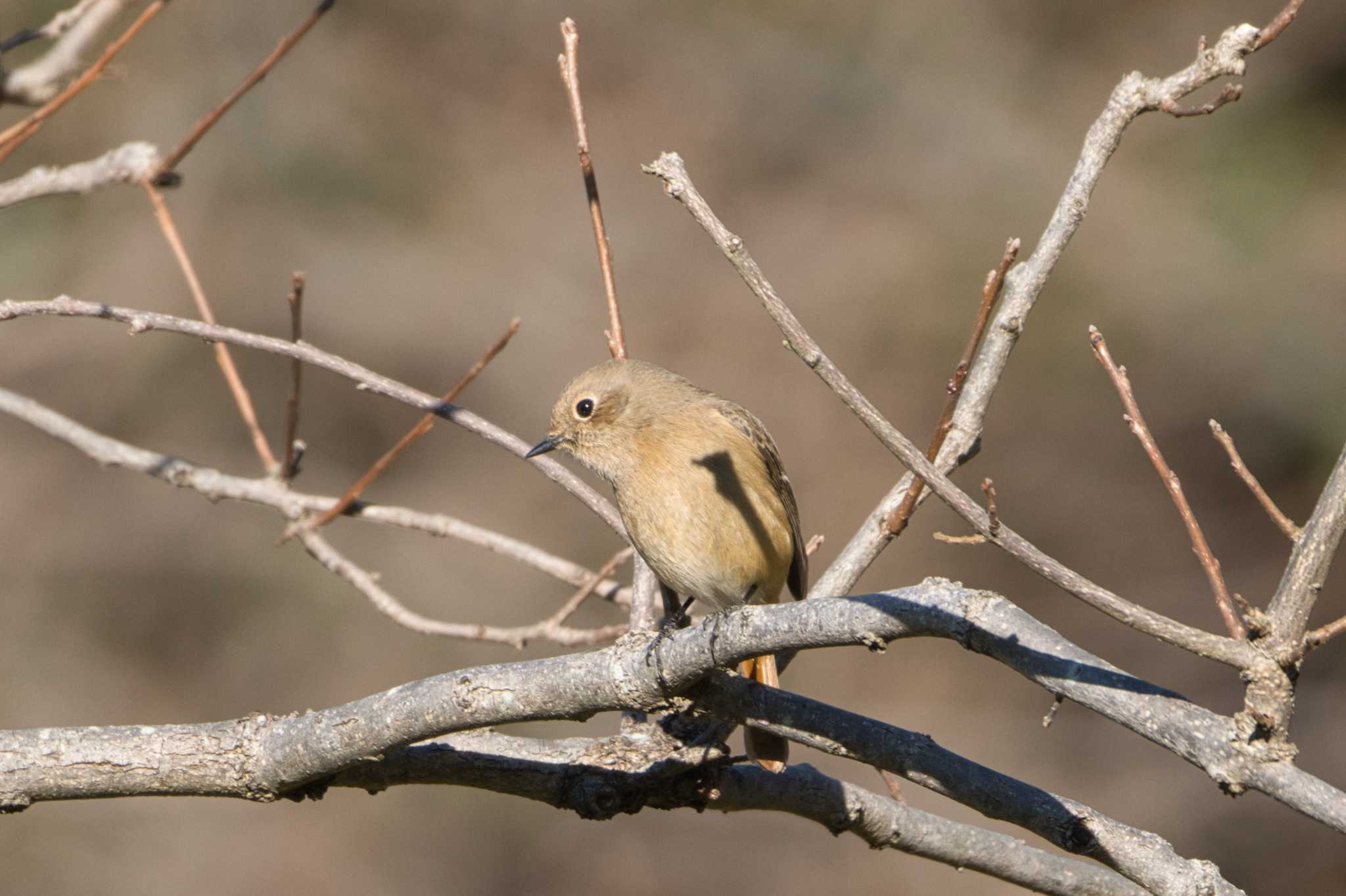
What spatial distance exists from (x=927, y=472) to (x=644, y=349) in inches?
377

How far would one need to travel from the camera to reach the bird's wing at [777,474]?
14.4 ft

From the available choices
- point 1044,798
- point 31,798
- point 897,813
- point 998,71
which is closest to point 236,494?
point 31,798

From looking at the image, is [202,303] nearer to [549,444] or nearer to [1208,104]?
[549,444]

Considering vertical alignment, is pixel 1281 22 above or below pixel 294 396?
above

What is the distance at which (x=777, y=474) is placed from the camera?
443cm

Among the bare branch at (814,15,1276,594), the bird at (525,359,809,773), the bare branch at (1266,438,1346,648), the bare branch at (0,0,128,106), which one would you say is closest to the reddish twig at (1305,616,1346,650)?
the bare branch at (1266,438,1346,648)

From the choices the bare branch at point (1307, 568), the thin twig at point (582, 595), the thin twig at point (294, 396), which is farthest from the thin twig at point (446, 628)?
the bare branch at point (1307, 568)

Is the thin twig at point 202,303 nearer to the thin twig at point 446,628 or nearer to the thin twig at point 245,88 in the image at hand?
the thin twig at point 245,88

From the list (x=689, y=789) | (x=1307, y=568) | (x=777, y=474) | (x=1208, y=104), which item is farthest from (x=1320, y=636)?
(x=777, y=474)

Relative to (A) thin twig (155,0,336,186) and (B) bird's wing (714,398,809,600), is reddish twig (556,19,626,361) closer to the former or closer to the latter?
(A) thin twig (155,0,336,186)

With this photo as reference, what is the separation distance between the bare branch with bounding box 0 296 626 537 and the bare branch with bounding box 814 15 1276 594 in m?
0.73

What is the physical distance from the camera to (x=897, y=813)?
2.96m

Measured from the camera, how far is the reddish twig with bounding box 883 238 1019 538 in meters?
2.60

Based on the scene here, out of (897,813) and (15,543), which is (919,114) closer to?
(15,543)
